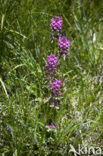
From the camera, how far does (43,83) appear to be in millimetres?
2320

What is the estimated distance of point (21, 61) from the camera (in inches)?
94.5

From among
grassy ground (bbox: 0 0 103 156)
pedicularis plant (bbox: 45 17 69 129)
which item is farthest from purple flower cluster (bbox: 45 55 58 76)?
grassy ground (bbox: 0 0 103 156)

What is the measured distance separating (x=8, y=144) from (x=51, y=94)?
0.60 meters

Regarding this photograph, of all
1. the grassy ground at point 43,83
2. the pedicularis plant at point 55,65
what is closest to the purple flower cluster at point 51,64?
the pedicularis plant at point 55,65

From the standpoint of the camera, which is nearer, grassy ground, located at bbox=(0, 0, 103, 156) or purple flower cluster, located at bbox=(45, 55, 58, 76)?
grassy ground, located at bbox=(0, 0, 103, 156)

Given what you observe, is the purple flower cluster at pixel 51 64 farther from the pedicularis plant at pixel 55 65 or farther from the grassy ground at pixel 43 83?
the grassy ground at pixel 43 83

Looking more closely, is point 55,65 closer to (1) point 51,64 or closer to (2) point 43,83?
(1) point 51,64

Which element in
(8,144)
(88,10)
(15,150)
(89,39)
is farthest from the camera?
(88,10)

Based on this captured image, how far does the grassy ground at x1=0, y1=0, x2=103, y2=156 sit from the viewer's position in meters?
1.90

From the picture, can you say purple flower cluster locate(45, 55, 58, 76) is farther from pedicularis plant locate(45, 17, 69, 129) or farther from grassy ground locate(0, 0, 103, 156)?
grassy ground locate(0, 0, 103, 156)

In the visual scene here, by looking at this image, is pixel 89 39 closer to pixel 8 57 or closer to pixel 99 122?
pixel 8 57

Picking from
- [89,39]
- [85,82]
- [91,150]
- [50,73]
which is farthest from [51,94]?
[89,39]

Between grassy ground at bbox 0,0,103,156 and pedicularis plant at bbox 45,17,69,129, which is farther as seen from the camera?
pedicularis plant at bbox 45,17,69,129

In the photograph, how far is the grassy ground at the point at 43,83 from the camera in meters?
1.90
